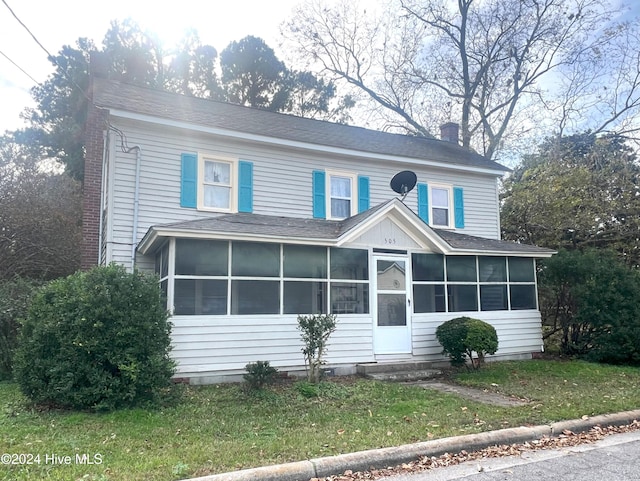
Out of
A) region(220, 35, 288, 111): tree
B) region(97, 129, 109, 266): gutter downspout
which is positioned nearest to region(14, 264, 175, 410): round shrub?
region(97, 129, 109, 266): gutter downspout

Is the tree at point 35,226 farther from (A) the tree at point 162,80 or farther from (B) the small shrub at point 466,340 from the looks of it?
(B) the small shrub at point 466,340

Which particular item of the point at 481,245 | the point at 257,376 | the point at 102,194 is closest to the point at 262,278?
the point at 257,376

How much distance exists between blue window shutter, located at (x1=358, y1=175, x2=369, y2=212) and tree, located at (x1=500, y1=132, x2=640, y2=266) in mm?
7005

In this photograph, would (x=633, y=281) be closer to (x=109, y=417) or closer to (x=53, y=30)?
(x=109, y=417)

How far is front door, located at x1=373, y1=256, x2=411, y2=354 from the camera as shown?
1016 centimetres

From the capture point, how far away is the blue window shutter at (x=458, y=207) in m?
13.5

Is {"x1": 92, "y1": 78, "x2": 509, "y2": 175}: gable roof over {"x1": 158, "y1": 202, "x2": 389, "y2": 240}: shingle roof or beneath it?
over

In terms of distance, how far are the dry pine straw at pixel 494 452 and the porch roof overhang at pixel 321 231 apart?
205 inches

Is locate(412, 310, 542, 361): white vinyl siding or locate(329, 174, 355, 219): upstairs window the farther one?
locate(329, 174, 355, 219): upstairs window

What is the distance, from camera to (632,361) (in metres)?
10.7

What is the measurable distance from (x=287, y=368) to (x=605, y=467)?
5741 millimetres

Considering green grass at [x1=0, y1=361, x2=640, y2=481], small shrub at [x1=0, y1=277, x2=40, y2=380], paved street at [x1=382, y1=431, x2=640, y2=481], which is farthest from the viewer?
small shrub at [x1=0, y1=277, x2=40, y2=380]

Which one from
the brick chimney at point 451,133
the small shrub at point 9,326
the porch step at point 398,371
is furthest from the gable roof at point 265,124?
the porch step at point 398,371

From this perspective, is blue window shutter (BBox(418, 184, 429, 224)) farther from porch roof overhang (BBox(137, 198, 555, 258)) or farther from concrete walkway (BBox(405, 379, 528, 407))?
concrete walkway (BBox(405, 379, 528, 407))
